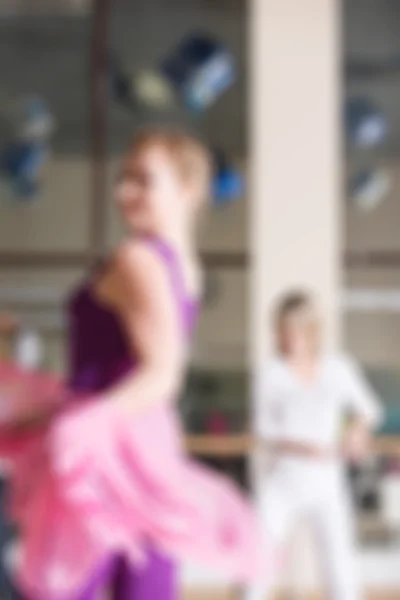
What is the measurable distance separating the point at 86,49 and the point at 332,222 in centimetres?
151

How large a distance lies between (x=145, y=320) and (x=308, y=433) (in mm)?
1727

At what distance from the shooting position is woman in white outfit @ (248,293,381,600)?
2.90 m

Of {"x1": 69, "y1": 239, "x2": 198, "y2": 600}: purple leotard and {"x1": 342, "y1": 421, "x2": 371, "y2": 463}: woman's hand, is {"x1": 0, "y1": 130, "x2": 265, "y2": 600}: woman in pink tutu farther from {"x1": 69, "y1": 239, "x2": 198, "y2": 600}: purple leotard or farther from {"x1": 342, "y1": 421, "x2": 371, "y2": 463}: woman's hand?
{"x1": 342, "y1": 421, "x2": 371, "y2": 463}: woman's hand

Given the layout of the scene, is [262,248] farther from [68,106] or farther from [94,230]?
[68,106]

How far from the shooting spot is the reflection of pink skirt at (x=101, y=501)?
141 centimetres

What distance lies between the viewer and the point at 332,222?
3.56 metres

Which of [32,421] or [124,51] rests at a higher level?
[124,51]

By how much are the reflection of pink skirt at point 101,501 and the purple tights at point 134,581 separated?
0.01 meters

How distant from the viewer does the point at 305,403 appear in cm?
304

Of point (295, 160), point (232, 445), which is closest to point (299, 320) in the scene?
point (232, 445)

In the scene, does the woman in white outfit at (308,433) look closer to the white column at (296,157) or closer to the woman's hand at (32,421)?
the white column at (296,157)

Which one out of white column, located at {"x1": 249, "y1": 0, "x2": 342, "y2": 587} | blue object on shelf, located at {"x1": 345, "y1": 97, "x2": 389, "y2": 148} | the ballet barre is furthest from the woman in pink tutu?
blue object on shelf, located at {"x1": 345, "y1": 97, "x2": 389, "y2": 148}

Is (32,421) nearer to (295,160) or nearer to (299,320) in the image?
(299,320)

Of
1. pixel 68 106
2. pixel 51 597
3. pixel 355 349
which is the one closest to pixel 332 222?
pixel 355 349
